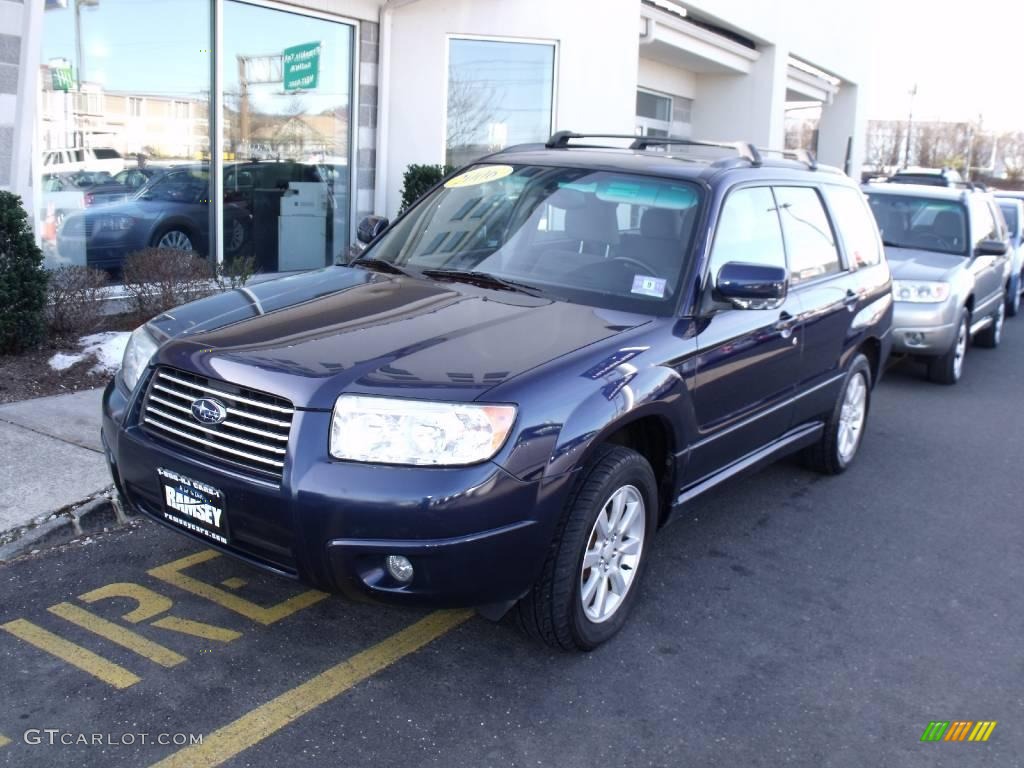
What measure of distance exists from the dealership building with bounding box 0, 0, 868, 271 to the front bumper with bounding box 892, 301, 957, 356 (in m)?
5.59

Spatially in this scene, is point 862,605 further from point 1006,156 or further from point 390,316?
point 1006,156

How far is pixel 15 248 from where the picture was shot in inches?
277

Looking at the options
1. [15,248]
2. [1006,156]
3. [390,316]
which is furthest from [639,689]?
[1006,156]

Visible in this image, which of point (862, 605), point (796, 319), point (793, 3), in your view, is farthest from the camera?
point (793, 3)

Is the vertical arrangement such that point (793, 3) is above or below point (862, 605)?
above

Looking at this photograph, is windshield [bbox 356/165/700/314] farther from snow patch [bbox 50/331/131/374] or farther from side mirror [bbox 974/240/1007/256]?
side mirror [bbox 974/240/1007/256]

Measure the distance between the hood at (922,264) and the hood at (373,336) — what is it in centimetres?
593

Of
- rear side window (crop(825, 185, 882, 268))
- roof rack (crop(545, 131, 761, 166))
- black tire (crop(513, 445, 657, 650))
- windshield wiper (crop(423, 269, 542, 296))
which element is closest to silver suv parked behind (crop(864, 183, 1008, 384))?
rear side window (crop(825, 185, 882, 268))

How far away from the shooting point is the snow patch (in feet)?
23.8

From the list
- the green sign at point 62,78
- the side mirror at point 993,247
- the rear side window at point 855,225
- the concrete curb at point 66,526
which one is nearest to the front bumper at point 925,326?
the side mirror at point 993,247

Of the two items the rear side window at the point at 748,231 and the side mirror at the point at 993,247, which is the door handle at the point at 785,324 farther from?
the side mirror at the point at 993,247

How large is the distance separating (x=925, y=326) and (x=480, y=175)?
525cm

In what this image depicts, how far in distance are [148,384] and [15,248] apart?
13.0 feet

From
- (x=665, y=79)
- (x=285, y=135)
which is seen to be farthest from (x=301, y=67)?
→ (x=665, y=79)
